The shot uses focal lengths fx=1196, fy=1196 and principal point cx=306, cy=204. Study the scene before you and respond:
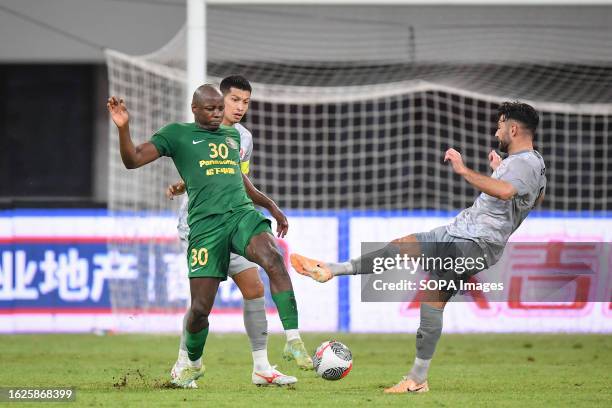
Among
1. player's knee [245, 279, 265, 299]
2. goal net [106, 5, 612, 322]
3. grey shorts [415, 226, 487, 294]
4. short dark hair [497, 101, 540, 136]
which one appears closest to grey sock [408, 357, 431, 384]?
grey shorts [415, 226, 487, 294]

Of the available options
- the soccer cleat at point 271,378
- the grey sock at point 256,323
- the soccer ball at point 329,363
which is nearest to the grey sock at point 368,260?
the soccer ball at point 329,363

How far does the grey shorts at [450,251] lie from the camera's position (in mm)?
7492

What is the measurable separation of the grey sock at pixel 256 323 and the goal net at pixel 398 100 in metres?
6.54

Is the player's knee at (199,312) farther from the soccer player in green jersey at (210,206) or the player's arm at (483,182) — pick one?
the player's arm at (483,182)

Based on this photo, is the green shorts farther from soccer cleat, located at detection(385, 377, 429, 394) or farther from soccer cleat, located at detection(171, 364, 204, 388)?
soccer cleat, located at detection(385, 377, 429, 394)

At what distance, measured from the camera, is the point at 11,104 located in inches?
710

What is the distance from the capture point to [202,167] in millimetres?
7348

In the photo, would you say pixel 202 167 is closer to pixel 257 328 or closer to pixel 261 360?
pixel 257 328

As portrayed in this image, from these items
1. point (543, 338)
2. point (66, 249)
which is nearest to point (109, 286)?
point (66, 249)

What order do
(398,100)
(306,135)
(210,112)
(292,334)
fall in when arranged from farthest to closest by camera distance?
(306,135) → (398,100) → (210,112) → (292,334)

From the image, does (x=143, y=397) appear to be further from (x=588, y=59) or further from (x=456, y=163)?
(x=588, y=59)

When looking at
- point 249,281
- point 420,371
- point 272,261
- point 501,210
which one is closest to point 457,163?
point 501,210

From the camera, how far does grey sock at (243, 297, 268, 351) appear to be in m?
7.75

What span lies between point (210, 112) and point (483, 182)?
1733mm
